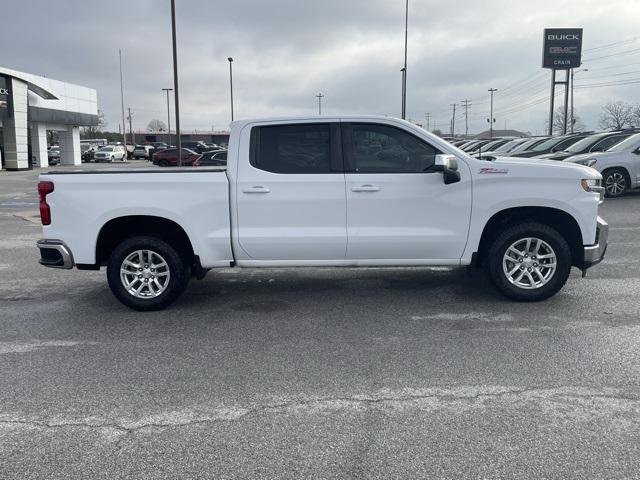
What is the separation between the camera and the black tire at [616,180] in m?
15.6

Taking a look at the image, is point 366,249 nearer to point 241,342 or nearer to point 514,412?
point 241,342

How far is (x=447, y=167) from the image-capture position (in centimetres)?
571

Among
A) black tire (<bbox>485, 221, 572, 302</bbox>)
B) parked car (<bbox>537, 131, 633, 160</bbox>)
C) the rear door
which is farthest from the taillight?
parked car (<bbox>537, 131, 633, 160</bbox>)

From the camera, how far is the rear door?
6.06m

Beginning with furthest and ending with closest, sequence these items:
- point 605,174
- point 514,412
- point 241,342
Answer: point 605,174
point 241,342
point 514,412

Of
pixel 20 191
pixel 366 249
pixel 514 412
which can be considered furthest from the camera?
pixel 20 191

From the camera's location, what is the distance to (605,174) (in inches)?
616

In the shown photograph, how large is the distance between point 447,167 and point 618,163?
11.7 metres

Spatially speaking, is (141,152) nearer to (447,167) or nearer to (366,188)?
(366,188)

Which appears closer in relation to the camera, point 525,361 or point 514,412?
point 514,412

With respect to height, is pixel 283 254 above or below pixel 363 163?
below

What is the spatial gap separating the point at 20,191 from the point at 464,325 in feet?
77.4

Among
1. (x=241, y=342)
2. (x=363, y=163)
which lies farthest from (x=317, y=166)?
(x=241, y=342)

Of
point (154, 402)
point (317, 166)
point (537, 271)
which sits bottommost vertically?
point (154, 402)
